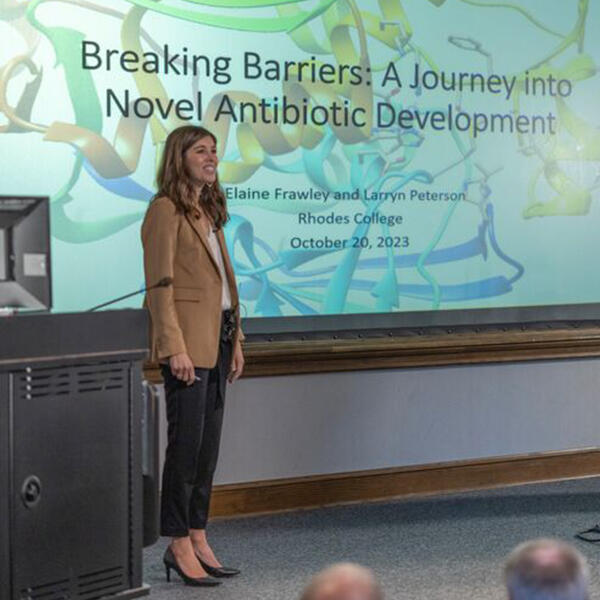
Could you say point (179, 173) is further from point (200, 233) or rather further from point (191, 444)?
point (191, 444)

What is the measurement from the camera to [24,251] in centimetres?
273

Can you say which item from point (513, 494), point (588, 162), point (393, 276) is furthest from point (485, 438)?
point (588, 162)

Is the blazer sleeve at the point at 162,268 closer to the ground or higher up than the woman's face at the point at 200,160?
closer to the ground

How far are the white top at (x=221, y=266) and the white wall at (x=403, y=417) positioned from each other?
1147 millimetres

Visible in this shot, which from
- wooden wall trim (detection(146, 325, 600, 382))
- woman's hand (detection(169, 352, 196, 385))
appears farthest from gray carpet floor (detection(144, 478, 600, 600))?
woman's hand (detection(169, 352, 196, 385))

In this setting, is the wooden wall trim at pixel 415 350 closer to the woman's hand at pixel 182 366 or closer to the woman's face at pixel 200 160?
the woman's hand at pixel 182 366

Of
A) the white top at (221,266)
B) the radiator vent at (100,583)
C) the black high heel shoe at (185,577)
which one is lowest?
the black high heel shoe at (185,577)

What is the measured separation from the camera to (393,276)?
576 cm

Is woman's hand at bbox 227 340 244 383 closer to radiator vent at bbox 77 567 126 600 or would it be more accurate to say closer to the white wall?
the white wall

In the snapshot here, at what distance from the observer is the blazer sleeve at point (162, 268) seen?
4160 mm

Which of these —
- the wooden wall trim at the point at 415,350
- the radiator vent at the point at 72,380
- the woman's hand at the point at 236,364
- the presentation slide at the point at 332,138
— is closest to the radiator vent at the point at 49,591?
the radiator vent at the point at 72,380

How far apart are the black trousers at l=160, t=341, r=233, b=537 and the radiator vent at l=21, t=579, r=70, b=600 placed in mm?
1610

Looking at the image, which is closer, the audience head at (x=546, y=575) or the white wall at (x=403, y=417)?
the audience head at (x=546, y=575)

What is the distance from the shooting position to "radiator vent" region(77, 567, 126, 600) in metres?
2.66
